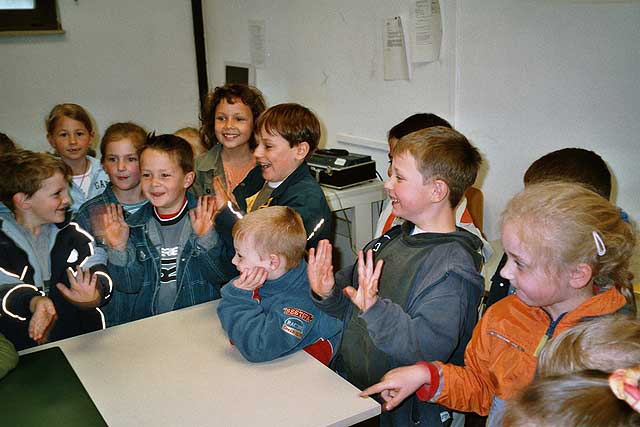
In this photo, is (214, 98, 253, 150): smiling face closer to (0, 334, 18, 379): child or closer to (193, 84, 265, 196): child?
(193, 84, 265, 196): child

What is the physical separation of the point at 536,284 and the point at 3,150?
2370mm

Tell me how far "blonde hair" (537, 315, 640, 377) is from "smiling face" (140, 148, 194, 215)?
1.42 metres

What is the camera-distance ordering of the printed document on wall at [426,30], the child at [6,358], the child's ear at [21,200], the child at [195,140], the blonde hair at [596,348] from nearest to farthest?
the blonde hair at [596,348]
the child at [6,358]
the child's ear at [21,200]
the child at [195,140]
the printed document on wall at [426,30]

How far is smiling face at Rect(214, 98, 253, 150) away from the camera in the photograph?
262cm

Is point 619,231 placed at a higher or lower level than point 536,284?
higher

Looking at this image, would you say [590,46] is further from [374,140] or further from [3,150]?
[3,150]

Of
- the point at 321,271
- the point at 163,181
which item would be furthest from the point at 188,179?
the point at 321,271

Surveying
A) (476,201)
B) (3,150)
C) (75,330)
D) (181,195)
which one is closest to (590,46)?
(476,201)

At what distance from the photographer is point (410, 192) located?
1.69m

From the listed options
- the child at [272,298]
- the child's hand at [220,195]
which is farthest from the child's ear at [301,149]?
the child at [272,298]

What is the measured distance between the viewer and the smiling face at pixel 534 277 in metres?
1.30

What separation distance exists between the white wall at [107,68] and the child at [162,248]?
3.28m

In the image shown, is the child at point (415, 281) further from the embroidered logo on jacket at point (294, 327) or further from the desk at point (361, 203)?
the desk at point (361, 203)

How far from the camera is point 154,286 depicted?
206 centimetres
